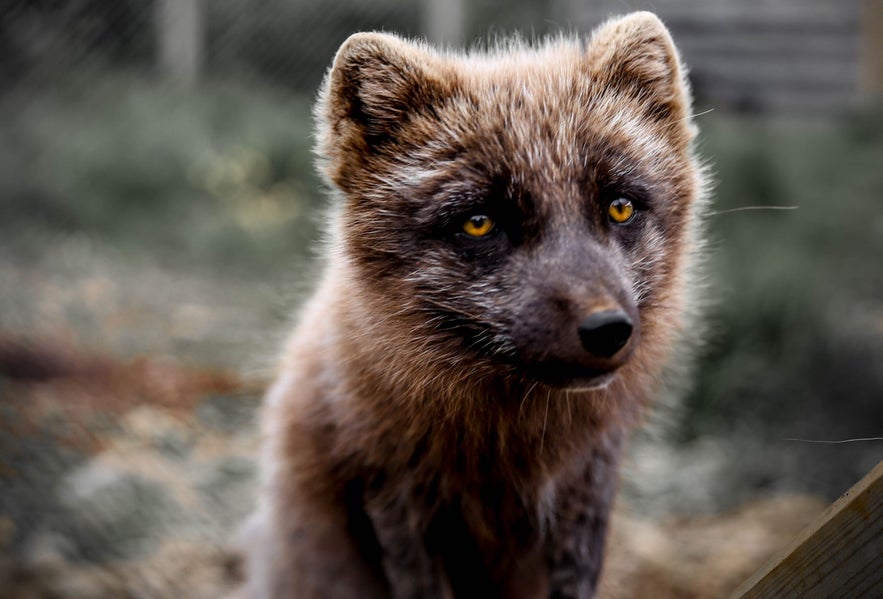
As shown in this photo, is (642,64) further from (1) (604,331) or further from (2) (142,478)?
(2) (142,478)

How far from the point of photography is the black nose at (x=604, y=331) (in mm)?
2107

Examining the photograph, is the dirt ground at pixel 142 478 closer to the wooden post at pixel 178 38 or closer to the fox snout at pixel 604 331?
the fox snout at pixel 604 331

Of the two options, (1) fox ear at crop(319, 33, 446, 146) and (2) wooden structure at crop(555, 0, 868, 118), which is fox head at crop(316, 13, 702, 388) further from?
(2) wooden structure at crop(555, 0, 868, 118)

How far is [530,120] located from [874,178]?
288 inches

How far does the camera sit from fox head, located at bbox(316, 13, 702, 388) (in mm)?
2287

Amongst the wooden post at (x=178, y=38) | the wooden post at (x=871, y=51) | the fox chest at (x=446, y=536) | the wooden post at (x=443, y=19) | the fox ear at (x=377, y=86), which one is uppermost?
the wooden post at (x=178, y=38)

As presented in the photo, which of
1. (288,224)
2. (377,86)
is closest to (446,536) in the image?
(377,86)

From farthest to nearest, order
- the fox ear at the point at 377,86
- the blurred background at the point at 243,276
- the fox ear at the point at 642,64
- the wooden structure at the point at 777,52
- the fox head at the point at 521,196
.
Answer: the wooden structure at the point at 777,52 → the blurred background at the point at 243,276 → the fox ear at the point at 642,64 → the fox ear at the point at 377,86 → the fox head at the point at 521,196

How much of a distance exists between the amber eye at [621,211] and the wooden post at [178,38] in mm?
9412

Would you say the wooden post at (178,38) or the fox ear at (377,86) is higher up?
the wooden post at (178,38)

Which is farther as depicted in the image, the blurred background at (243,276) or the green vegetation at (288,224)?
the green vegetation at (288,224)

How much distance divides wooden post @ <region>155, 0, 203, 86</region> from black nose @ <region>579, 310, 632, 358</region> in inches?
386

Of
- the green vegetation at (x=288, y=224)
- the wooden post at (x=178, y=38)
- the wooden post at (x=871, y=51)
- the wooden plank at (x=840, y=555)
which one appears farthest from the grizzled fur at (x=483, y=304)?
the wooden post at (x=871, y=51)

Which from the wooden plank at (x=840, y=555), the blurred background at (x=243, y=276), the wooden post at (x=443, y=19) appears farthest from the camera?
the wooden post at (x=443, y=19)
